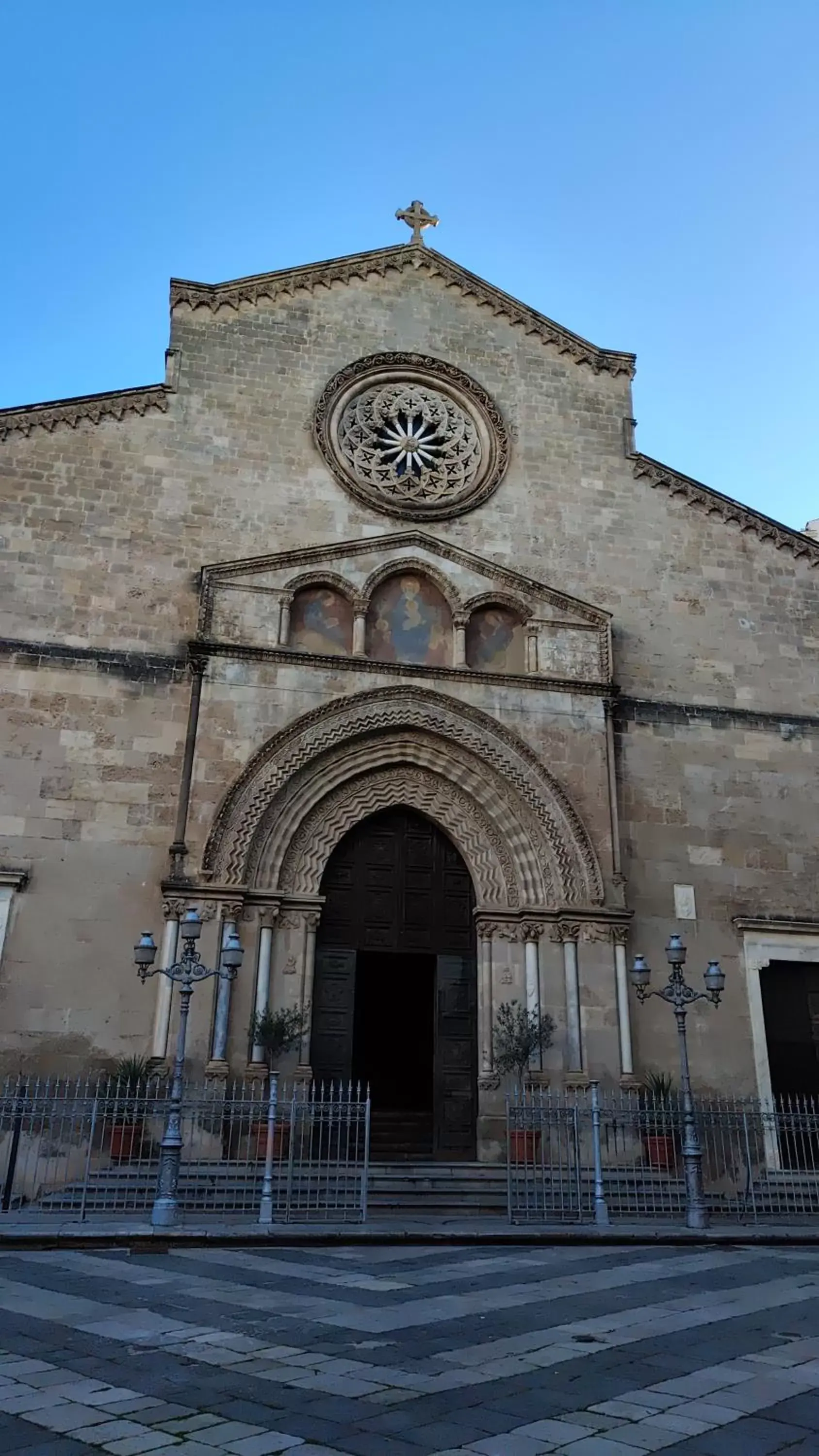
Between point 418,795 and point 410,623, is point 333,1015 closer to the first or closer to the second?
point 418,795

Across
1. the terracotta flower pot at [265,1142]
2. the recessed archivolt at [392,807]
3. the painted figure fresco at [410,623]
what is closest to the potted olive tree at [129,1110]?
the terracotta flower pot at [265,1142]

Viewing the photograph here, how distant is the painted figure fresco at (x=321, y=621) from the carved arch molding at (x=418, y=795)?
1.17m

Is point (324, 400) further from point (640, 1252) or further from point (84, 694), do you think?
point (640, 1252)

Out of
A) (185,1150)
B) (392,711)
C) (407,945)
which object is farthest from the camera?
(392,711)

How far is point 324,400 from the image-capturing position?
19062mm

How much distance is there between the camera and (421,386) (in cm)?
2006

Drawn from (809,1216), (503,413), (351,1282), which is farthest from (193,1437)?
(503,413)

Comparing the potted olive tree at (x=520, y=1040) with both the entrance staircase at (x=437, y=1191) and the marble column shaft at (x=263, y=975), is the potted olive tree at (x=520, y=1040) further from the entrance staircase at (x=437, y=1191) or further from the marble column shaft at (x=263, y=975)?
the marble column shaft at (x=263, y=975)

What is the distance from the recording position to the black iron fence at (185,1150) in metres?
12.2

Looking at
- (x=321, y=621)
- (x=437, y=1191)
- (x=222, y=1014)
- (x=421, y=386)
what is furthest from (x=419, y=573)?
(x=437, y=1191)

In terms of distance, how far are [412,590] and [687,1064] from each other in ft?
28.2

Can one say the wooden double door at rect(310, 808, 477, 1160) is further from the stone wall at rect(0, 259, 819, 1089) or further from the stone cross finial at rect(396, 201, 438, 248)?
the stone cross finial at rect(396, 201, 438, 248)

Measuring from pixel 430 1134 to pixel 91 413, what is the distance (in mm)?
13440

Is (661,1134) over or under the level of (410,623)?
under
